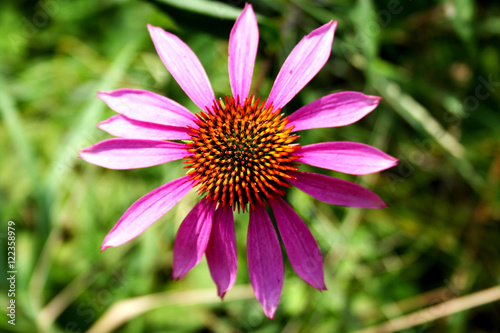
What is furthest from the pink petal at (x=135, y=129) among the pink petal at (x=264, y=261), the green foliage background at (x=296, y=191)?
the green foliage background at (x=296, y=191)

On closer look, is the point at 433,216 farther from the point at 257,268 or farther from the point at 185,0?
the point at 185,0

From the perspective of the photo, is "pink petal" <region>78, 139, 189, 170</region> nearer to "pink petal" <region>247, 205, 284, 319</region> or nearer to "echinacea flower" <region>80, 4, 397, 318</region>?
"echinacea flower" <region>80, 4, 397, 318</region>

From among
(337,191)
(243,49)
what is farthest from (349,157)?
(243,49)

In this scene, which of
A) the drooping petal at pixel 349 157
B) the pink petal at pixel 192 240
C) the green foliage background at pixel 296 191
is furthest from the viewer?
the green foliage background at pixel 296 191

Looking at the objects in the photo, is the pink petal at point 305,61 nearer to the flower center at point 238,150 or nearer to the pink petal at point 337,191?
the flower center at point 238,150

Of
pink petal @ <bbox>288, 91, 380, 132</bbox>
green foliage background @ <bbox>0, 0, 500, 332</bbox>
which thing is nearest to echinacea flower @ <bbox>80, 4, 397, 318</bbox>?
pink petal @ <bbox>288, 91, 380, 132</bbox>

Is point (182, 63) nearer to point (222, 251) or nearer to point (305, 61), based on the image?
point (305, 61)
